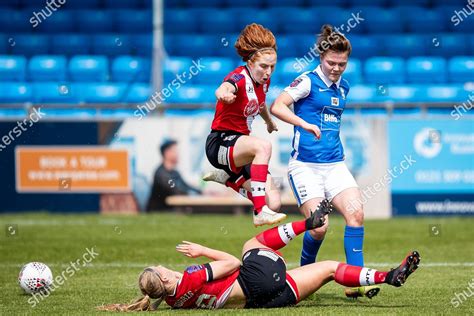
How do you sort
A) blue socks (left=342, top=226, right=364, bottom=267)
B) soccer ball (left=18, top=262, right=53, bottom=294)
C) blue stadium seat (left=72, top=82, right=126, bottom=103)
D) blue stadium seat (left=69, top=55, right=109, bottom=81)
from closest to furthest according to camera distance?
blue socks (left=342, top=226, right=364, bottom=267) < soccer ball (left=18, top=262, right=53, bottom=294) < blue stadium seat (left=72, top=82, right=126, bottom=103) < blue stadium seat (left=69, top=55, right=109, bottom=81)

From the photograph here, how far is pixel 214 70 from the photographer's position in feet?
68.8

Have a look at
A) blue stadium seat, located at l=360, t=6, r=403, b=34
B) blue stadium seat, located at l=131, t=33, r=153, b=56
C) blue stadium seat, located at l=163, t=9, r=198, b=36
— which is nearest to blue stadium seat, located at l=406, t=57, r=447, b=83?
blue stadium seat, located at l=360, t=6, r=403, b=34

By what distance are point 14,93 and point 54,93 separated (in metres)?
0.86

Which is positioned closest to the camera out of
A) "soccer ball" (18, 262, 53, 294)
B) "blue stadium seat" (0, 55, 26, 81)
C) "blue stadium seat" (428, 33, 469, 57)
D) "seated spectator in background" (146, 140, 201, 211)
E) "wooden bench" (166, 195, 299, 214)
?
"soccer ball" (18, 262, 53, 294)

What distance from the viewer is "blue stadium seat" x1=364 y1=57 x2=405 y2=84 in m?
21.3

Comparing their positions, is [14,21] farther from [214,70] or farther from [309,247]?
[309,247]

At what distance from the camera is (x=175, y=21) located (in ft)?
73.2

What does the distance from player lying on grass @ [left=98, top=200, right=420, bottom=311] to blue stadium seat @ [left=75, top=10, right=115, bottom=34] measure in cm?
1520

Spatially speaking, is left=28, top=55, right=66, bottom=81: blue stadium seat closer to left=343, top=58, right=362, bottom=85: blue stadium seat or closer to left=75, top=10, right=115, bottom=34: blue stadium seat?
left=75, top=10, right=115, bottom=34: blue stadium seat

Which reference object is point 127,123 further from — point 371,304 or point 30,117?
point 371,304

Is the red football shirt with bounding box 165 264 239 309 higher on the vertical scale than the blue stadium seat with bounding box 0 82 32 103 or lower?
lower

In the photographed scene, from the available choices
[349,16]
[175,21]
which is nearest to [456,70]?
[349,16]

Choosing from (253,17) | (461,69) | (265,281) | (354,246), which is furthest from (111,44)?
(265,281)

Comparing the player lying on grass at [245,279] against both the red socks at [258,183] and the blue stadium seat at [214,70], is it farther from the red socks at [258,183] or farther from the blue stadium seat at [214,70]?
the blue stadium seat at [214,70]
